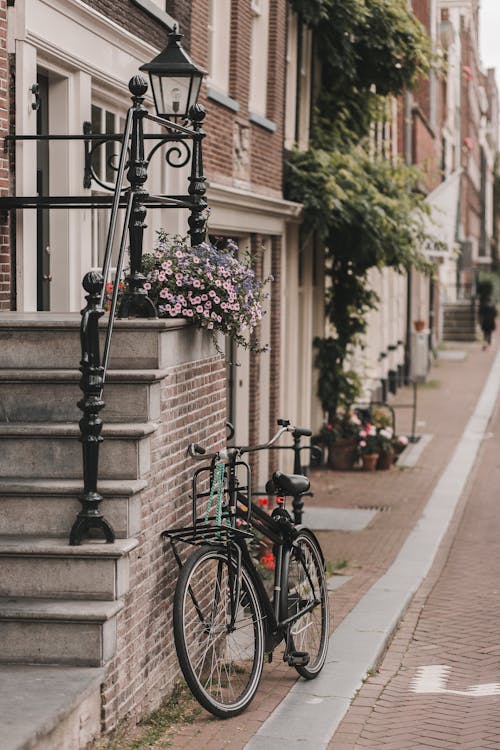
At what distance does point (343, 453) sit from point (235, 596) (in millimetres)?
11759

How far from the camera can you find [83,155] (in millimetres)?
9773

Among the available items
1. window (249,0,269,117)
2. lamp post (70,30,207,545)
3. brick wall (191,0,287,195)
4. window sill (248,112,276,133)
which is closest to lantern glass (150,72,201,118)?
lamp post (70,30,207,545)

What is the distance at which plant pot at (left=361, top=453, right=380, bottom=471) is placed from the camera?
18.0 metres

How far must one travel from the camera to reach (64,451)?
5.96 meters

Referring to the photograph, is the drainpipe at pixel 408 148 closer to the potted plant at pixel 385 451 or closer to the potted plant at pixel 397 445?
the potted plant at pixel 397 445

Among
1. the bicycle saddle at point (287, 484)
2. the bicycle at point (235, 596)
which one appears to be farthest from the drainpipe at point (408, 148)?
the bicycle at point (235, 596)

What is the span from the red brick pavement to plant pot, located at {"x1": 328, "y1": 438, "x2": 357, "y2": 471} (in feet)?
15.9

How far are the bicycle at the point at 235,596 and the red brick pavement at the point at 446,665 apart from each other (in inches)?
20.2

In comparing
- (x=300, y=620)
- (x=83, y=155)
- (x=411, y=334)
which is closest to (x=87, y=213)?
(x=83, y=155)

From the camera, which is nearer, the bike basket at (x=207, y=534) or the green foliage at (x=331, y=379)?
the bike basket at (x=207, y=534)

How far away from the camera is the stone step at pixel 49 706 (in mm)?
4691

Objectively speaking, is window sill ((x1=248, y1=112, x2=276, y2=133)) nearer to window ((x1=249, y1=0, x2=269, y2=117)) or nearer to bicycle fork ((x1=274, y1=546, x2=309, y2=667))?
window ((x1=249, y1=0, x2=269, y2=117))

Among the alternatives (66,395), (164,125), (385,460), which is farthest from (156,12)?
(385,460)

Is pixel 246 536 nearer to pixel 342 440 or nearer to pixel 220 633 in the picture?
pixel 220 633
